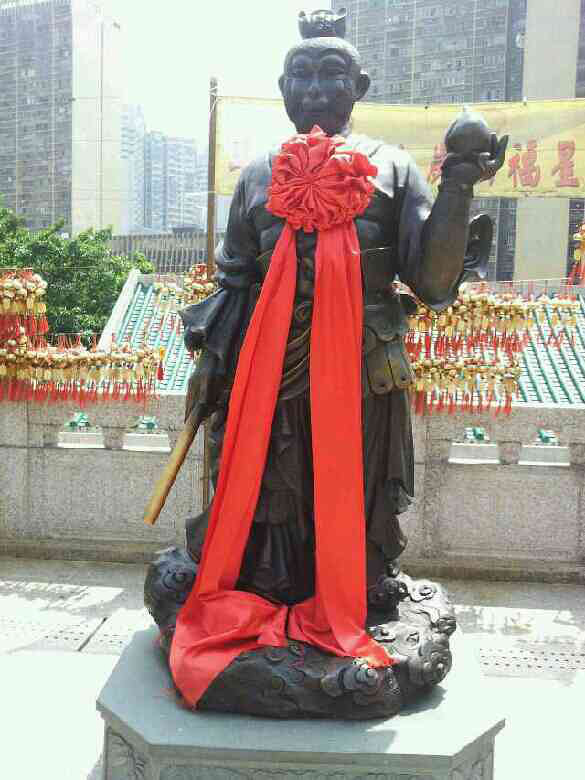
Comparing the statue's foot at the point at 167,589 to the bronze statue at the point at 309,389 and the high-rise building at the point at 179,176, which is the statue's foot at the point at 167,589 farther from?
the high-rise building at the point at 179,176

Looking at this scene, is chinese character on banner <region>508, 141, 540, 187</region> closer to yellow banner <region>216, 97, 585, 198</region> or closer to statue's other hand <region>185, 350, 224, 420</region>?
yellow banner <region>216, 97, 585, 198</region>

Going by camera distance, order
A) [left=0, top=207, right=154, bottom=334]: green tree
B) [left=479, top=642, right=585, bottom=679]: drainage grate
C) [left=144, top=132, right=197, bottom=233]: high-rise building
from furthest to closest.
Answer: [left=144, top=132, right=197, bottom=233]: high-rise building < [left=0, top=207, right=154, bottom=334]: green tree < [left=479, top=642, right=585, bottom=679]: drainage grate

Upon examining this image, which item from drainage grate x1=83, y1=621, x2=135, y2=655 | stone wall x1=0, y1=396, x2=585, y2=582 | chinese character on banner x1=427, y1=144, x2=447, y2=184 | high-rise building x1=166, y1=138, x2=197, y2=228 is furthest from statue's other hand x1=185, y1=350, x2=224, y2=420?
high-rise building x1=166, y1=138, x2=197, y2=228

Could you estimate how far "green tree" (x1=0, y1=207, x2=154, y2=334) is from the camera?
15695 mm

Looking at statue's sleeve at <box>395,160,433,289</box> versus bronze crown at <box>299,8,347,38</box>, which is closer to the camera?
statue's sleeve at <box>395,160,433,289</box>

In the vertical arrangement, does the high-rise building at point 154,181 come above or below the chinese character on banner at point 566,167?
above

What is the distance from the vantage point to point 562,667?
14.2 feet

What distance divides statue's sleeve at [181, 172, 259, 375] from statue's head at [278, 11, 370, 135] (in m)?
0.32

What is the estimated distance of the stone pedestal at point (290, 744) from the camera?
2.24 meters

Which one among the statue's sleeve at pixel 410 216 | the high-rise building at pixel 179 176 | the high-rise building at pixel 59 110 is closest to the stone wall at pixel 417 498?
the statue's sleeve at pixel 410 216

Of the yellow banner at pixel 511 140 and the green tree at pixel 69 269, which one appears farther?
the green tree at pixel 69 269

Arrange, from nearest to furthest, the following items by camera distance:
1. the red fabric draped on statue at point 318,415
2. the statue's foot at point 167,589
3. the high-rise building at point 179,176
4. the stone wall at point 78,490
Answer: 1. the red fabric draped on statue at point 318,415
2. the statue's foot at point 167,589
3. the stone wall at point 78,490
4. the high-rise building at point 179,176

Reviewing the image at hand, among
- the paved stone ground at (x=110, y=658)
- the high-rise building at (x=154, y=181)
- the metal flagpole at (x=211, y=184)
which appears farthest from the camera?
the high-rise building at (x=154, y=181)

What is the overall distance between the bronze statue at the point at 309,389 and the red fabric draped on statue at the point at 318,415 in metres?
0.06
